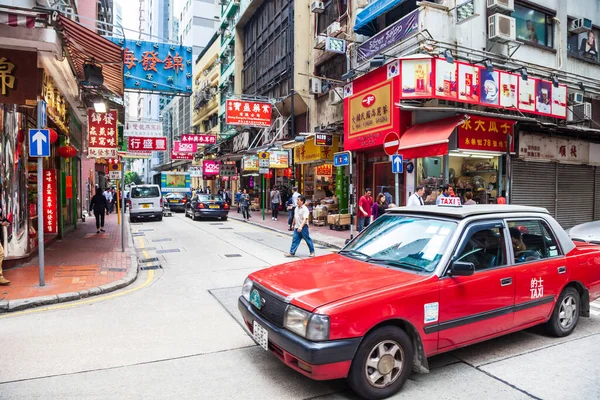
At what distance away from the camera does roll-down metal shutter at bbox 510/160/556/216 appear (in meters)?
14.2

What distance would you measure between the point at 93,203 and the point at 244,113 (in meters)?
8.82

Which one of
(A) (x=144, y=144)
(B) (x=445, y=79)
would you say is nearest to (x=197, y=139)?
(A) (x=144, y=144)

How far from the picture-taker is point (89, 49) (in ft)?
26.2

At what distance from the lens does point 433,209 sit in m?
4.29

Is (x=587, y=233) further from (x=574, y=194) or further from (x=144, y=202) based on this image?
(x=144, y=202)

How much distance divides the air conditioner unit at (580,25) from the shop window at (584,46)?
0.31 metres

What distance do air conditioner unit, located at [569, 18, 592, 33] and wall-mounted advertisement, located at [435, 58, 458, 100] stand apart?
747 centimetres

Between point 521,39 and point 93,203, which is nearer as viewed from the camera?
point 521,39

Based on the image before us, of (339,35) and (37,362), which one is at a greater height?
(339,35)

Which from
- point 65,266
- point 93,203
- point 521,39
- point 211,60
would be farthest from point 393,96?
point 211,60

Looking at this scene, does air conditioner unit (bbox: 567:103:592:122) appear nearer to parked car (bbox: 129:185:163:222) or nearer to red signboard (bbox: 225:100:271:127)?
red signboard (bbox: 225:100:271:127)

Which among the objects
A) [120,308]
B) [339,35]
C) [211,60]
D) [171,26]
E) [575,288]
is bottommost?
[120,308]

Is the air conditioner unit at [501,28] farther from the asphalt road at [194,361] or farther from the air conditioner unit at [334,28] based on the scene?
→ the asphalt road at [194,361]

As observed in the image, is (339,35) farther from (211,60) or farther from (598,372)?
(211,60)
